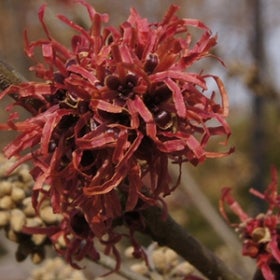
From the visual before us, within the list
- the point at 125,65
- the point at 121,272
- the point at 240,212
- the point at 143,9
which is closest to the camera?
the point at 125,65

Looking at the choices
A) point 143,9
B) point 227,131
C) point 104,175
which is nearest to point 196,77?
point 227,131

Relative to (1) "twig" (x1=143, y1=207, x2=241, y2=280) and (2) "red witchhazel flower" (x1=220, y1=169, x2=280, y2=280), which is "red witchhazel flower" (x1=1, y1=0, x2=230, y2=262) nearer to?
(1) "twig" (x1=143, y1=207, x2=241, y2=280)

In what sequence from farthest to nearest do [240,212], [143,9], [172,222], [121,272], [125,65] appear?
[143,9] < [121,272] < [240,212] < [172,222] < [125,65]

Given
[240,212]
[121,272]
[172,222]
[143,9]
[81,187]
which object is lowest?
[143,9]

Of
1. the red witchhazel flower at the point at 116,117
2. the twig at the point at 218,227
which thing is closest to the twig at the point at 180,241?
the red witchhazel flower at the point at 116,117

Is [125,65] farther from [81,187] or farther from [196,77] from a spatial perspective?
[81,187]

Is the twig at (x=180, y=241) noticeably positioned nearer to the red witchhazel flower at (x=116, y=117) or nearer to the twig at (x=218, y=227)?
the red witchhazel flower at (x=116, y=117)

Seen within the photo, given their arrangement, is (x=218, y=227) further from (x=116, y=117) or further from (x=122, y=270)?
(x=116, y=117)

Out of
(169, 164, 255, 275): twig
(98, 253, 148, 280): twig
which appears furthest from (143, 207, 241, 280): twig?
(169, 164, 255, 275): twig
